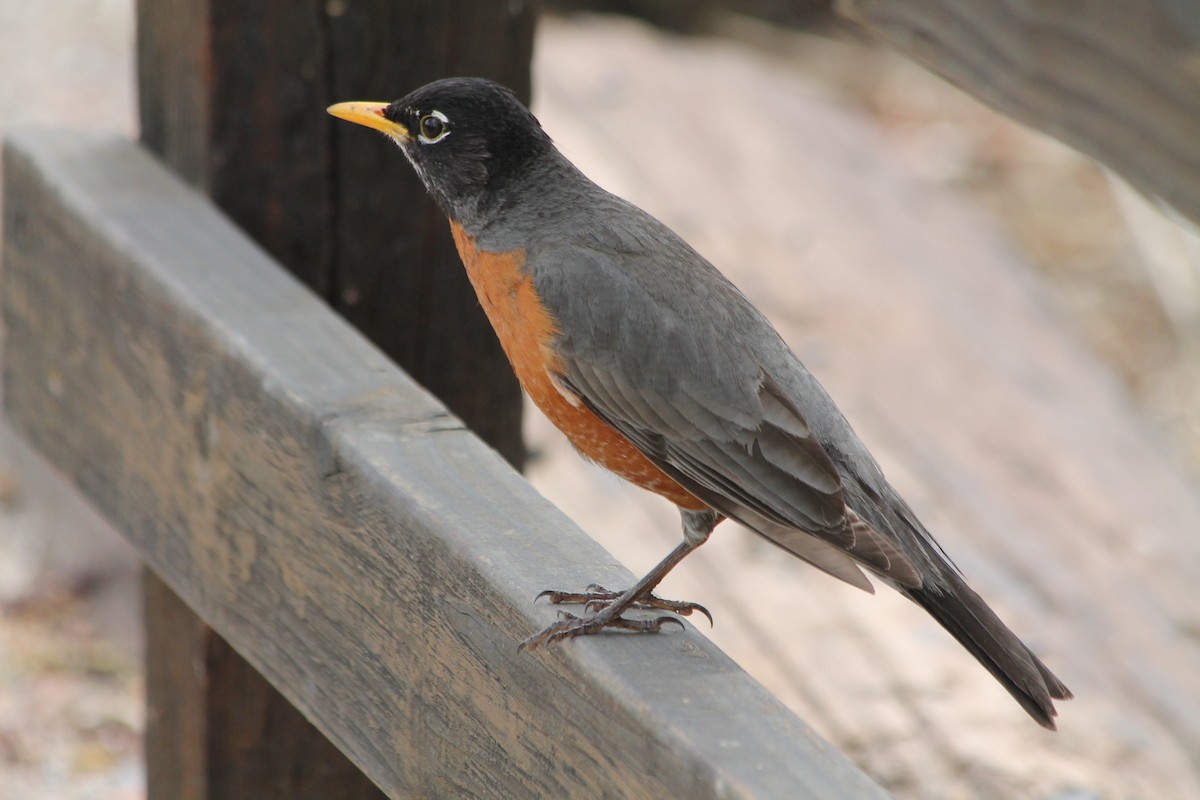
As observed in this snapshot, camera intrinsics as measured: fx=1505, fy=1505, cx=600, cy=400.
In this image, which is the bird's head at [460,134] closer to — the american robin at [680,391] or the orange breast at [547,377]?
the american robin at [680,391]

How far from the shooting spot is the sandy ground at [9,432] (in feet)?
16.0

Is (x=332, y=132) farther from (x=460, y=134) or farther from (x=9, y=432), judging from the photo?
(x=9, y=432)

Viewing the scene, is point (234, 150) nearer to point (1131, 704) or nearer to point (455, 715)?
point (455, 715)

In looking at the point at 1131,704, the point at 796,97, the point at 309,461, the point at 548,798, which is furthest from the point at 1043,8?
the point at 796,97

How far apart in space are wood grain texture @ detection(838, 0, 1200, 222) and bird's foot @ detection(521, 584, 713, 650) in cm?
85

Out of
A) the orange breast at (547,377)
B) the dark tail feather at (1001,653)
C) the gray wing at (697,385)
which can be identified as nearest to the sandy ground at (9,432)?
the orange breast at (547,377)

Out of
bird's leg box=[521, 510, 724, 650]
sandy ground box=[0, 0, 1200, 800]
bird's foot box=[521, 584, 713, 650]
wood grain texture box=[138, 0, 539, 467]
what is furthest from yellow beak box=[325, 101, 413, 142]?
sandy ground box=[0, 0, 1200, 800]

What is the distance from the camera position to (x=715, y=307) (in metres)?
2.69

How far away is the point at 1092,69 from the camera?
1768mm

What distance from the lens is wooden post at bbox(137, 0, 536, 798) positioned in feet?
9.95

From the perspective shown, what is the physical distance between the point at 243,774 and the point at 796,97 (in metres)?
4.21

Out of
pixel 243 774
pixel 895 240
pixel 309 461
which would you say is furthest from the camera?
pixel 895 240

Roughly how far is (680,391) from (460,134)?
79 cm

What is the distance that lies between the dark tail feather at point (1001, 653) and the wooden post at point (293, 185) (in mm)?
1425
